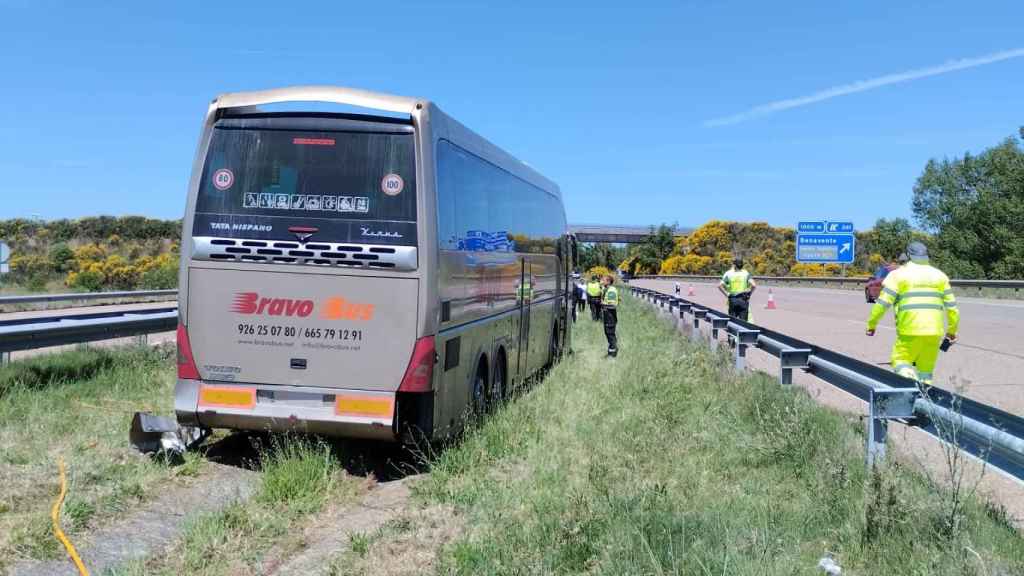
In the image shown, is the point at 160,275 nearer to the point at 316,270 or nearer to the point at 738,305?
the point at 738,305

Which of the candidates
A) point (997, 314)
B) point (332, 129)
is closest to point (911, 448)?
point (332, 129)

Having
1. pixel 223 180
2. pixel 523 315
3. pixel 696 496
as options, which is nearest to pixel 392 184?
pixel 223 180

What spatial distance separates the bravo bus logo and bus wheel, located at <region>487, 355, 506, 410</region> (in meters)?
2.98

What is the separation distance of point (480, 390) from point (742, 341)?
3703mm

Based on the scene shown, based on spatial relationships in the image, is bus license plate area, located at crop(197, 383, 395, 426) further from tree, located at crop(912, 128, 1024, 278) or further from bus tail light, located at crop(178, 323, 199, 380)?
tree, located at crop(912, 128, 1024, 278)

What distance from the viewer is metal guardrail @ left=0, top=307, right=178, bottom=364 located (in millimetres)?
10312

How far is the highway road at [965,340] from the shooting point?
12.2 m

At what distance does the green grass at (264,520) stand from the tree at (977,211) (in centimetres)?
5784

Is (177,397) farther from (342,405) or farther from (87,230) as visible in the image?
(87,230)

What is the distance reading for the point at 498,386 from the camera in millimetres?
10539

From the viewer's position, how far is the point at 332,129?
294 inches

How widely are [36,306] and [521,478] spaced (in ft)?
94.7

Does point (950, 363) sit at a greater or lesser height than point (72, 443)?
lesser

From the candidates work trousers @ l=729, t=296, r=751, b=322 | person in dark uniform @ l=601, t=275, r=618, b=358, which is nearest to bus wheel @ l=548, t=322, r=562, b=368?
person in dark uniform @ l=601, t=275, r=618, b=358
